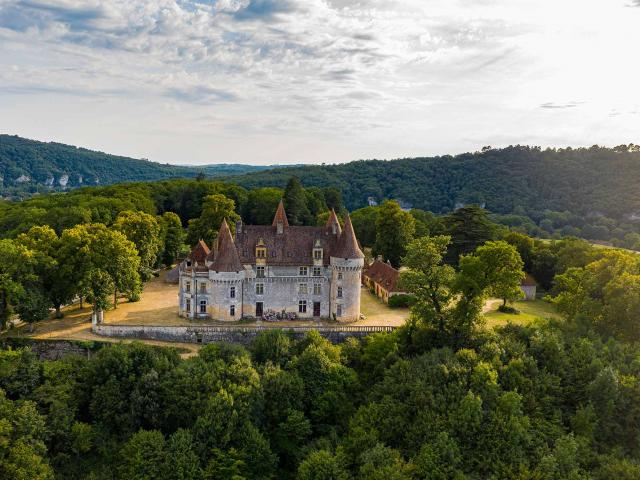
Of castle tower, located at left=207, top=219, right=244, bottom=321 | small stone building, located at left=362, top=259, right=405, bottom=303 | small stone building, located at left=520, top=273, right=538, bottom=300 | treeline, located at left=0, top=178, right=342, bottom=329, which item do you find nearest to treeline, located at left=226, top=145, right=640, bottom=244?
small stone building, located at left=520, top=273, right=538, bottom=300

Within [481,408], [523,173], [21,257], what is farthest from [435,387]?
[523,173]

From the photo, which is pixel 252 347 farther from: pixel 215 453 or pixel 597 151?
pixel 597 151

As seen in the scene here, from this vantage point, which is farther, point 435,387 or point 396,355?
point 396,355

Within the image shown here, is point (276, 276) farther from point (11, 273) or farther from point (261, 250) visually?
point (11, 273)

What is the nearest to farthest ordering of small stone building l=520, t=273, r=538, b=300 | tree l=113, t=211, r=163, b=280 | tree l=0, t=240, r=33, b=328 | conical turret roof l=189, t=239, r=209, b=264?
tree l=0, t=240, r=33, b=328 < conical turret roof l=189, t=239, r=209, b=264 < tree l=113, t=211, r=163, b=280 < small stone building l=520, t=273, r=538, b=300

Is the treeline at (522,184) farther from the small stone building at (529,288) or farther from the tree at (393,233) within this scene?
the tree at (393,233)

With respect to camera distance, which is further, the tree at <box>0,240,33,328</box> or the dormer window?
the dormer window

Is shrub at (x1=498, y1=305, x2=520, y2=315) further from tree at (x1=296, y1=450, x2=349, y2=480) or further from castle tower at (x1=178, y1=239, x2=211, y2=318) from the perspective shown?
castle tower at (x1=178, y1=239, x2=211, y2=318)
